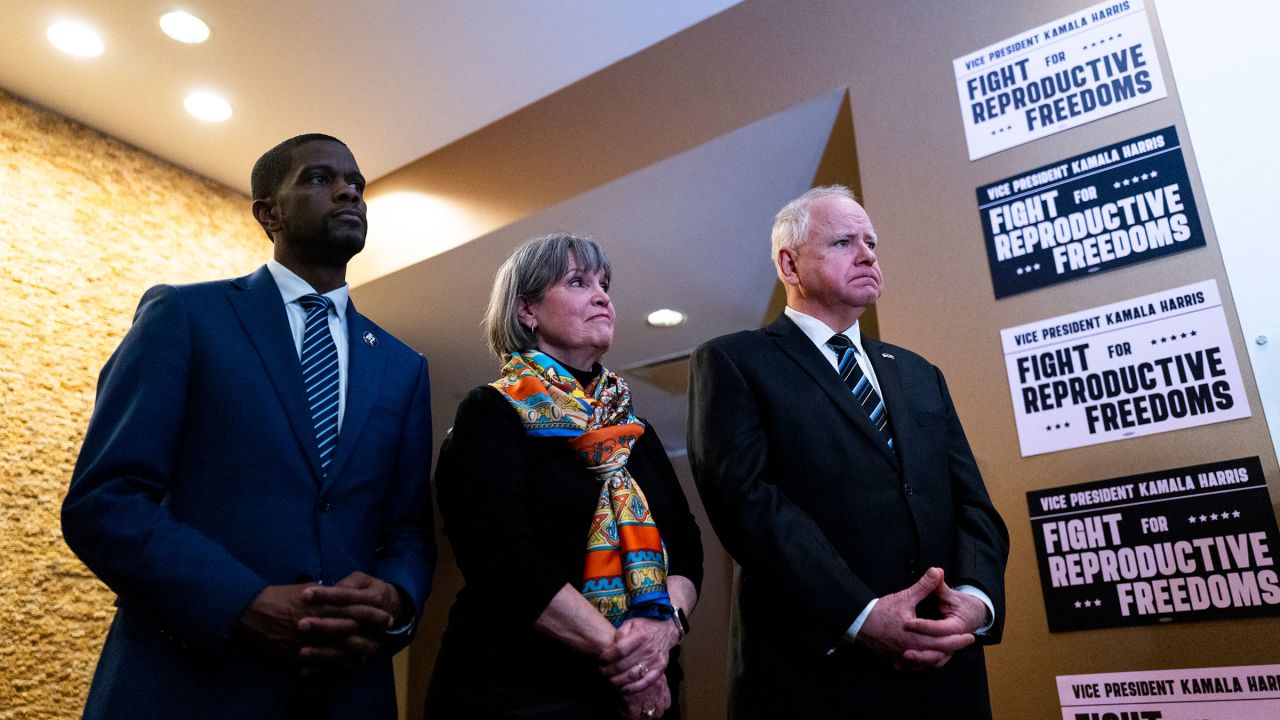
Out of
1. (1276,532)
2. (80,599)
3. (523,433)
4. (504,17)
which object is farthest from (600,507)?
(80,599)

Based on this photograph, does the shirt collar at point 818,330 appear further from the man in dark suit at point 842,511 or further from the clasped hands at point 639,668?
the clasped hands at point 639,668

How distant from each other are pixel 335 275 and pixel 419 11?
2.12 meters

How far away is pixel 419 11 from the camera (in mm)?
3379

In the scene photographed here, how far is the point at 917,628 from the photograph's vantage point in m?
1.45

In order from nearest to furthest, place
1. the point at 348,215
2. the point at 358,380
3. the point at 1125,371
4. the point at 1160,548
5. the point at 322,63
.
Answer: the point at 358,380 < the point at 348,215 < the point at 1160,548 < the point at 1125,371 < the point at 322,63

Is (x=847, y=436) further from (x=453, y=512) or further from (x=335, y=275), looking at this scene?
(x=335, y=275)

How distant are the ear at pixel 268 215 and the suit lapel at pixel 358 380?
20 cm

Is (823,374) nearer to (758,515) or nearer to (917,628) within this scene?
(758,515)

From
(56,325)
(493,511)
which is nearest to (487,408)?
(493,511)

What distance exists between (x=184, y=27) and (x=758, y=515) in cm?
310

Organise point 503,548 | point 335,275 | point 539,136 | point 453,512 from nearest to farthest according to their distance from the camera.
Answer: point 503,548 → point 453,512 → point 335,275 → point 539,136

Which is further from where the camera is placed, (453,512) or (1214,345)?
(1214,345)

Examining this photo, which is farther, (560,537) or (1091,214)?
(1091,214)

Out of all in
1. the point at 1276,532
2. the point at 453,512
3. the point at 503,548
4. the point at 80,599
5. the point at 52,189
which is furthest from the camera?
the point at 52,189
